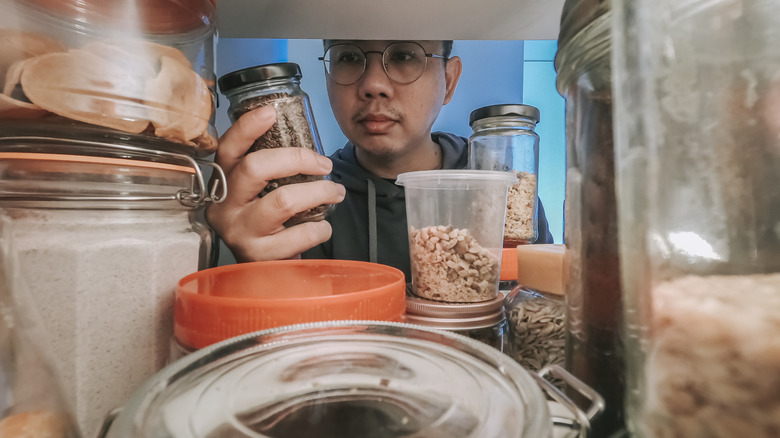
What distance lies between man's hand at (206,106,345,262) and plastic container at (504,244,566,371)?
28 cm

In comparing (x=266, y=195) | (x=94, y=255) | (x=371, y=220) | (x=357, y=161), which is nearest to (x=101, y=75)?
(x=94, y=255)

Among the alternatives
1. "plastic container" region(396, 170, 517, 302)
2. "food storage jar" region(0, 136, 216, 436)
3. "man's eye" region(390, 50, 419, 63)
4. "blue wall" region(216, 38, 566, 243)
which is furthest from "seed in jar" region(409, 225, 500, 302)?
"blue wall" region(216, 38, 566, 243)

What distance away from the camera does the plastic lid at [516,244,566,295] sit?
0.37 m

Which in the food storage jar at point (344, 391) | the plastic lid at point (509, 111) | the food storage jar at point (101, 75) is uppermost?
the plastic lid at point (509, 111)

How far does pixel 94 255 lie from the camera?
0.30m

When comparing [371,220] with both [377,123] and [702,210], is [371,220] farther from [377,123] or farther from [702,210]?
[702,210]

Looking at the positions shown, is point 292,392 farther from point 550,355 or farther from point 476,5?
point 476,5

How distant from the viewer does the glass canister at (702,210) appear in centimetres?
13

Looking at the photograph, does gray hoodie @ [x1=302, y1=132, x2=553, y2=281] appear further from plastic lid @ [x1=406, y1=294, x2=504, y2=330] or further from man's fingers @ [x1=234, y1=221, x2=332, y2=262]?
plastic lid @ [x1=406, y1=294, x2=504, y2=330]

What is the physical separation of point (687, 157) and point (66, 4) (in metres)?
0.49

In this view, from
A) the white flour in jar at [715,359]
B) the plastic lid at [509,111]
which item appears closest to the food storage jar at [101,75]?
the white flour in jar at [715,359]

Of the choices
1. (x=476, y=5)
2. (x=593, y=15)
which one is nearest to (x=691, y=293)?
(x=593, y=15)

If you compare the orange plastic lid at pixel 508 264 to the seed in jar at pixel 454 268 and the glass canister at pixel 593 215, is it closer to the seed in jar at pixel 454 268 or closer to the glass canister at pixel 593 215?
the seed in jar at pixel 454 268

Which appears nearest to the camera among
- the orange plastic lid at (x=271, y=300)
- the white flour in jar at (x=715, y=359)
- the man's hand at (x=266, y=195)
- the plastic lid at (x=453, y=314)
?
the white flour in jar at (x=715, y=359)
